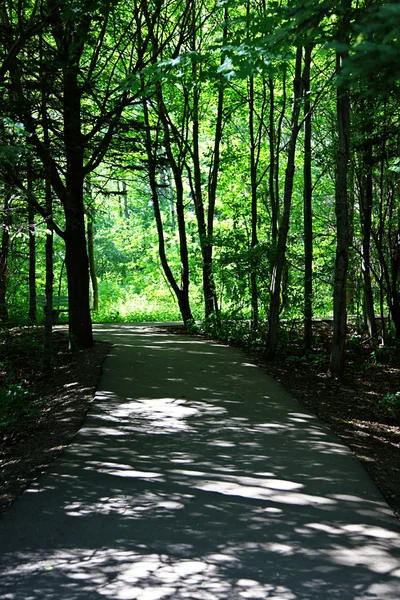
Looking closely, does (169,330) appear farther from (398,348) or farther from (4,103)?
(4,103)

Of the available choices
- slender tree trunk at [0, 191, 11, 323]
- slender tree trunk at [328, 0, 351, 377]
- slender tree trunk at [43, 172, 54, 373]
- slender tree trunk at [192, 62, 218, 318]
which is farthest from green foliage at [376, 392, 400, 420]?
slender tree trunk at [192, 62, 218, 318]

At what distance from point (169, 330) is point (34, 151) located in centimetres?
1015

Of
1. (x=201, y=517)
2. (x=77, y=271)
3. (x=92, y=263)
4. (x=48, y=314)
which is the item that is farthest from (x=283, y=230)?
(x=92, y=263)

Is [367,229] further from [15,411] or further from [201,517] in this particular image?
[201,517]

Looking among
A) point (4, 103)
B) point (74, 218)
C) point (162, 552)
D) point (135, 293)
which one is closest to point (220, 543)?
point (162, 552)

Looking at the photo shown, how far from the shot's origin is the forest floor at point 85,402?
615cm

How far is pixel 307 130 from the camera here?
14.1 metres

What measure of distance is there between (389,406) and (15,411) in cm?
592

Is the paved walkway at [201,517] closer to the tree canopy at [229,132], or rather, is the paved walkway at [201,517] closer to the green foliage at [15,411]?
the green foliage at [15,411]

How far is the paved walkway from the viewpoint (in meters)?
3.58

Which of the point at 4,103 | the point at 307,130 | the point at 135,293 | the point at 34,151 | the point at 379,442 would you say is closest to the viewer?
the point at 379,442

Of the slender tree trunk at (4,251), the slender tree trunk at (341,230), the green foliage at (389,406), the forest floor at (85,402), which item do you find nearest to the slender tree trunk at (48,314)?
the forest floor at (85,402)

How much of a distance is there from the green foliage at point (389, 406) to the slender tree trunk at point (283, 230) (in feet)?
13.5

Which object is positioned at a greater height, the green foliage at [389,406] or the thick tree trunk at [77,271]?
the thick tree trunk at [77,271]
